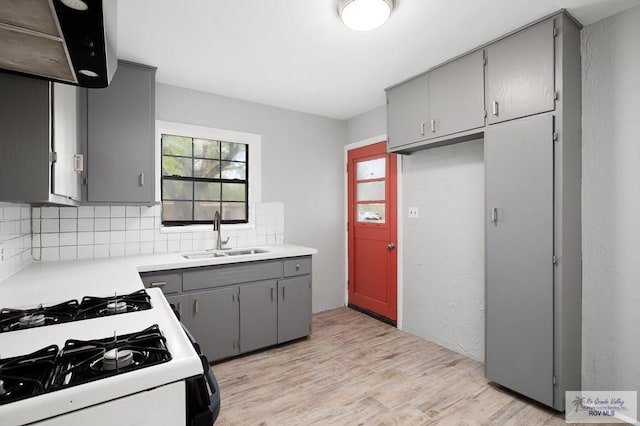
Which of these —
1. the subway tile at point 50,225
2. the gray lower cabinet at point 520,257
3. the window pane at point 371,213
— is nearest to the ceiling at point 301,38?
the gray lower cabinet at point 520,257

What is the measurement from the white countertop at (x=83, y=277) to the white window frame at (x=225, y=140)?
0.54 m

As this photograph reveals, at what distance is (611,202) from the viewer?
203 centimetres

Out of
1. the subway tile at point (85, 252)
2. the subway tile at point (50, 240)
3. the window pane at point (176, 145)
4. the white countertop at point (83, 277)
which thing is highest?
the window pane at point (176, 145)

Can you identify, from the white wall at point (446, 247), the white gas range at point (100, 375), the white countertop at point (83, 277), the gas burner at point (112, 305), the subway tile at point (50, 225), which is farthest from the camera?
the white wall at point (446, 247)

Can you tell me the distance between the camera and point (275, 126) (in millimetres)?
3729

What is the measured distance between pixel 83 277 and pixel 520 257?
2.81 metres

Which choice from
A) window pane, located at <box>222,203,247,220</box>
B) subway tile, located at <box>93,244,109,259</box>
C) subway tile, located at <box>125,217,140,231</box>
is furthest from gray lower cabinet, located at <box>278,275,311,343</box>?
subway tile, located at <box>93,244,109,259</box>

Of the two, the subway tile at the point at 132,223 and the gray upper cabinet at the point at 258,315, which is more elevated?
the subway tile at the point at 132,223

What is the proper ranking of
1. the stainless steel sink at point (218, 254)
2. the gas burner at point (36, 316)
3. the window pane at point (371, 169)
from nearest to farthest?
1. the gas burner at point (36, 316)
2. the stainless steel sink at point (218, 254)
3. the window pane at point (371, 169)

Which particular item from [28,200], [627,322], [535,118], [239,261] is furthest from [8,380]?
[627,322]

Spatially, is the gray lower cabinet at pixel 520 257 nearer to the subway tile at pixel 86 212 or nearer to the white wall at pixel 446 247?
the white wall at pixel 446 247

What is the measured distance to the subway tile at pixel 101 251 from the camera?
8.98 feet

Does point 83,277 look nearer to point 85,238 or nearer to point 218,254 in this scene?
point 85,238

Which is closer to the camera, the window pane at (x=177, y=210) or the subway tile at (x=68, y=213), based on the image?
the subway tile at (x=68, y=213)
